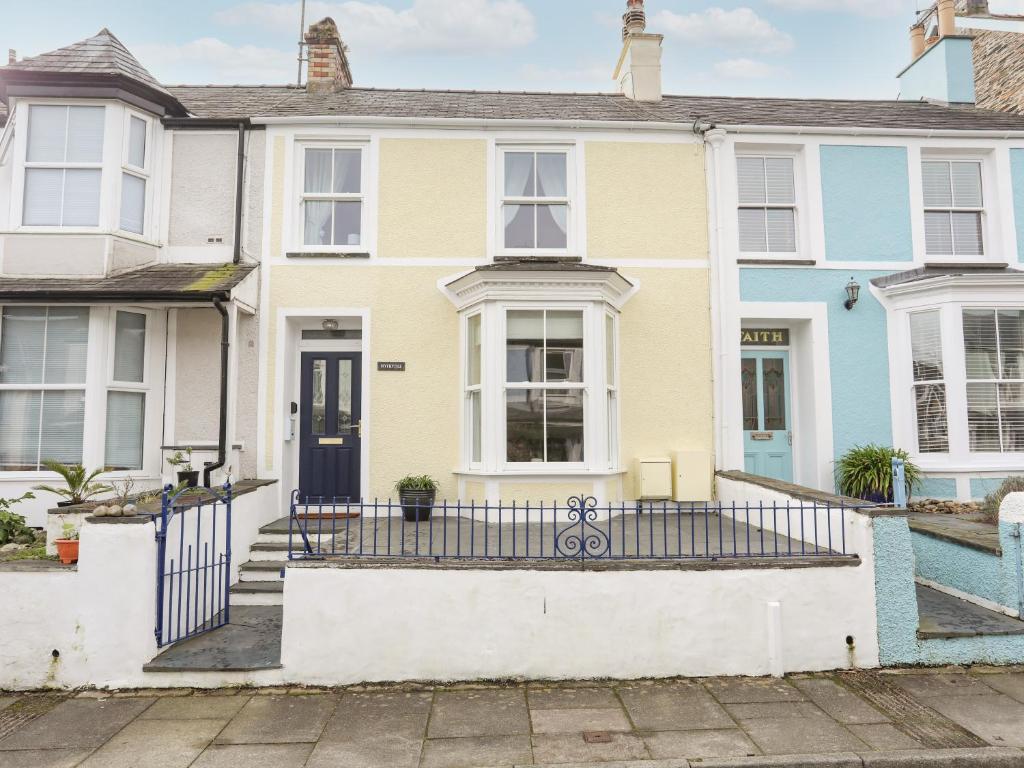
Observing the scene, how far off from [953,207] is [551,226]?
239 inches

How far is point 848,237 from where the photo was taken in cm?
863

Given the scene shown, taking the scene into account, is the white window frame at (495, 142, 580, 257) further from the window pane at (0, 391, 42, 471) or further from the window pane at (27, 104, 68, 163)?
the window pane at (0, 391, 42, 471)

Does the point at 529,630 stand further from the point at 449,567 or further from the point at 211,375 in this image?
the point at 211,375


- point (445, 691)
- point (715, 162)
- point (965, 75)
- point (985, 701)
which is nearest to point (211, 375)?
point (445, 691)

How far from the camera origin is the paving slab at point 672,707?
4066 mm

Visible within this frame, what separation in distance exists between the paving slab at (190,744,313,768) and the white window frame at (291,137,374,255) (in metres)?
6.06

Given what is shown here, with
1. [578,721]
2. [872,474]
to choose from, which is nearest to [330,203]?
[578,721]

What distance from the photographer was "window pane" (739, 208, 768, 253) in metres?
8.76

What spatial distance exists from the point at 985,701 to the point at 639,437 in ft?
14.8

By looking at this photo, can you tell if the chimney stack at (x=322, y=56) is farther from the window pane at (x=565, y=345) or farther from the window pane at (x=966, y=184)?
the window pane at (x=966, y=184)

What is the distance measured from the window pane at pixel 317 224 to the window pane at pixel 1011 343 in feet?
30.9

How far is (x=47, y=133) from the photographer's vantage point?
24.6 ft

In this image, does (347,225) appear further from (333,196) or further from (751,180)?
(751,180)

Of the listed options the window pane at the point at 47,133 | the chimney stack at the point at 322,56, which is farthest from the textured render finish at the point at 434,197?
the window pane at the point at 47,133
